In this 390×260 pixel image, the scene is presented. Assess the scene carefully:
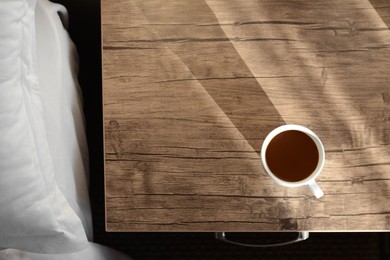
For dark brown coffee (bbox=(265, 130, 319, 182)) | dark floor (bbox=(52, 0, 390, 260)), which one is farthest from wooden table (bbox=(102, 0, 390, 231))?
dark floor (bbox=(52, 0, 390, 260))

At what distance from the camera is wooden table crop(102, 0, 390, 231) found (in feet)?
2.74

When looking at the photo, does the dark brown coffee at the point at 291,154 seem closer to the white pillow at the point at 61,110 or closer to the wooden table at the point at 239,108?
the wooden table at the point at 239,108

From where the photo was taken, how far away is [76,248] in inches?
33.5

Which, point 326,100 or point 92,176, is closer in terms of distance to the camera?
point 326,100

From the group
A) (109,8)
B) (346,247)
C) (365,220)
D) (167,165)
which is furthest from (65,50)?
(346,247)

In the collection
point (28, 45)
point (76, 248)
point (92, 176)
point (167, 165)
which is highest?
point (28, 45)

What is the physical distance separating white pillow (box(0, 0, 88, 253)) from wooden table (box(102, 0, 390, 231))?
8 cm

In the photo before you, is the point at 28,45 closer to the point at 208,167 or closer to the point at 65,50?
the point at 65,50

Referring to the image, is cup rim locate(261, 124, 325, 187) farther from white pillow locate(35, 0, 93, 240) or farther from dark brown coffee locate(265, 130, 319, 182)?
white pillow locate(35, 0, 93, 240)

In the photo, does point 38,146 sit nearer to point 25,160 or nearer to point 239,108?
point 25,160

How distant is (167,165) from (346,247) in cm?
64

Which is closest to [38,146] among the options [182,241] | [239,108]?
[239,108]

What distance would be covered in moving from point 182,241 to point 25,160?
0.62 meters

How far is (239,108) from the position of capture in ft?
2.78
